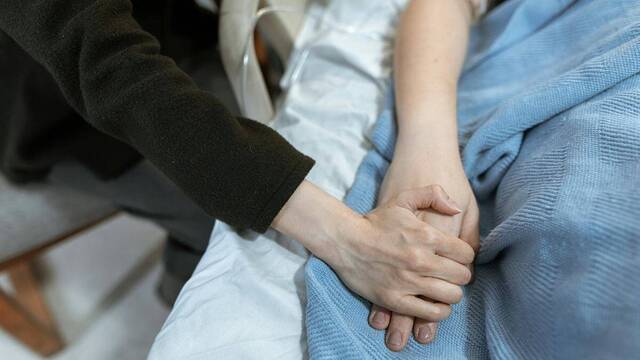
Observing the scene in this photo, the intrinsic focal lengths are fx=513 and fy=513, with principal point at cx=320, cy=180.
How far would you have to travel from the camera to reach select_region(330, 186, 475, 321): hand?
478mm

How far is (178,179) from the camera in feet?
1.68

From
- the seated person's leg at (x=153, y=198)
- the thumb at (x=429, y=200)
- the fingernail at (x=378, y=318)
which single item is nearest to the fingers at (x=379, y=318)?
the fingernail at (x=378, y=318)

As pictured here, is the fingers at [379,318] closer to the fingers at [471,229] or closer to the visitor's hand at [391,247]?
the visitor's hand at [391,247]

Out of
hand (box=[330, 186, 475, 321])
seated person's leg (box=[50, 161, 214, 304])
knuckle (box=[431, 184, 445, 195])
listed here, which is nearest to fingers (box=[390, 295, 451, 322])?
hand (box=[330, 186, 475, 321])

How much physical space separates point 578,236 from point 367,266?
19cm

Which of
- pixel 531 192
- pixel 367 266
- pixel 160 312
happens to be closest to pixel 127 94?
pixel 367 266

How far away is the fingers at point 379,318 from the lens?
48 centimetres

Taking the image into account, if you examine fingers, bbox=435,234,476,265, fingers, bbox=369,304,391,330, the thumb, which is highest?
Result: the thumb

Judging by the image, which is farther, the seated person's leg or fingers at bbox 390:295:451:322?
the seated person's leg

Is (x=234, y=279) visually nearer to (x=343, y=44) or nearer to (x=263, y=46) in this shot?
(x=343, y=44)

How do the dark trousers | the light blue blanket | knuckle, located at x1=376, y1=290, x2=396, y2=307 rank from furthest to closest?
the dark trousers < knuckle, located at x1=376, y1=290, x2=396, y2=307 < the light blue blanket

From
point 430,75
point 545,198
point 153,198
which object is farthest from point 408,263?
point 153,198

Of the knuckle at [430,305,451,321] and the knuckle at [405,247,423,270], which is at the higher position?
the knuckle at [405,247,423,270]

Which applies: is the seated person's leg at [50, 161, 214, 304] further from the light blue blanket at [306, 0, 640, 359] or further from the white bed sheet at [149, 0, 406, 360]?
the light blue blanket at [306, 0, 640, 359]
